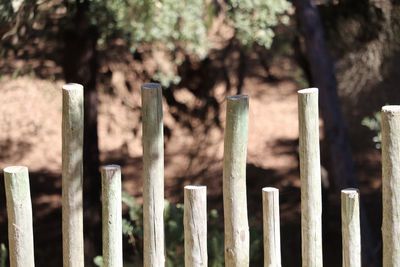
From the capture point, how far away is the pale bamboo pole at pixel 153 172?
3.20 m

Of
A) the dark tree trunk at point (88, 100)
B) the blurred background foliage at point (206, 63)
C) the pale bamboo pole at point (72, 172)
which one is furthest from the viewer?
the dark tree trunk at point (88, 100)

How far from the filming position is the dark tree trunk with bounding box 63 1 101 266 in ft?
26.9

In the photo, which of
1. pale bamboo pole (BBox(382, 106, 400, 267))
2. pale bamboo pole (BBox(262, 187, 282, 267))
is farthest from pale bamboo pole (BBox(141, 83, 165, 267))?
pale bamboo pole (BBox(382, 106, 400, 267))

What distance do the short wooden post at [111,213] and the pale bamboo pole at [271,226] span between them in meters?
0.51

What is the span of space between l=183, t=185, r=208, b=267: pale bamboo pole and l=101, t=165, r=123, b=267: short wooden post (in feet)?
0.76

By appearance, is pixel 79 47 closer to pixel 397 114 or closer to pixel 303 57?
pixel 303 57

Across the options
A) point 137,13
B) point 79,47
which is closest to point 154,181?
point 137,13

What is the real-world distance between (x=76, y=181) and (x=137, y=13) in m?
3.10

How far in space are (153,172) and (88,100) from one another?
18.1 feet

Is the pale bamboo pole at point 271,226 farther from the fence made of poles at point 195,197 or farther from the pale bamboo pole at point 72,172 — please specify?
the pale bamboo pole at point 72,172

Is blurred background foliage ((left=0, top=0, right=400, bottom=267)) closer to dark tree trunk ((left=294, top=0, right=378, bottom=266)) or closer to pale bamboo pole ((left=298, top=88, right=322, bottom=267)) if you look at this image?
dark tree trunk ((left=294, top=0, right=378, bottom=266))

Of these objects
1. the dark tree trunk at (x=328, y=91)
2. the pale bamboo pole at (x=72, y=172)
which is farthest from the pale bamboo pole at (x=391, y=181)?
the dark tree trunk at (x=328, y=91)

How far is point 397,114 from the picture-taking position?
320 centimetres

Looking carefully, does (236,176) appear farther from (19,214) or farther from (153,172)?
(19,214)
